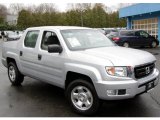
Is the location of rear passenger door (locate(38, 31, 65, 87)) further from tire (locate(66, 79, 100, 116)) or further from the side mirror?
tire (locate(66, 79, 100, 116))

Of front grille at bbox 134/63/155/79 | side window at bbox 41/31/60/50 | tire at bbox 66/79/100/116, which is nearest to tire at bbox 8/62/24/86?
side window at bbox 41/31/60/50

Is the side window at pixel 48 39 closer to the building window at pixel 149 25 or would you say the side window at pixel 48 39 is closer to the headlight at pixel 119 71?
the headlight at pixel 119 71

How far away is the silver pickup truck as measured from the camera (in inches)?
173

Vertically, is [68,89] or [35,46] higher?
[35,46]

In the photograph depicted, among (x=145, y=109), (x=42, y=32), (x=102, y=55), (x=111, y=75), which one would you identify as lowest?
(x=145, y=109)

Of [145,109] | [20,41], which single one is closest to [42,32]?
[20,41]

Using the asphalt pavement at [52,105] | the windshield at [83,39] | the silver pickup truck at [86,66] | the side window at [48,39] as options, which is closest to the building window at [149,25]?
the asphalt pavement at [52,105]

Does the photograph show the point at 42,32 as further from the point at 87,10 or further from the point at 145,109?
the point at 87,10

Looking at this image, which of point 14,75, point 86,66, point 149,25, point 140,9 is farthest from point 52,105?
point 149,25

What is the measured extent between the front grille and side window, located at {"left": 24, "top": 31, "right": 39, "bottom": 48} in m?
2.74

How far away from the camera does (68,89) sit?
16.4ft

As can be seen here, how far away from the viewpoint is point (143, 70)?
15.5 feet

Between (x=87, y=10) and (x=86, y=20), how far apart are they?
359 cm

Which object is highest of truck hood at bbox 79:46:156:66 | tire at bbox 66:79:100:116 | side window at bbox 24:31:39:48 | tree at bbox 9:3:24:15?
tree at bbox 9:3:24:15
